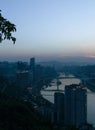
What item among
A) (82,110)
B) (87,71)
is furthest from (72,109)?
(87,71)

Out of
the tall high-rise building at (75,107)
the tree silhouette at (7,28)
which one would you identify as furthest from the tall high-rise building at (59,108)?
the tree silhouette at (7,28)

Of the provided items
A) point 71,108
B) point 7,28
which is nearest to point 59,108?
point 71,108

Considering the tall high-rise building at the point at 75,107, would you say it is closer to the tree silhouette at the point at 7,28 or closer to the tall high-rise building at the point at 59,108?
the tall high-rise building at the point at 59,108

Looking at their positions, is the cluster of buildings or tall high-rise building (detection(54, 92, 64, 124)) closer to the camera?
the cluster of buildings

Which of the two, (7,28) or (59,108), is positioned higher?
(7,28)

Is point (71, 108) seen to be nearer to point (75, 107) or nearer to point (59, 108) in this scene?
point (75, 107)

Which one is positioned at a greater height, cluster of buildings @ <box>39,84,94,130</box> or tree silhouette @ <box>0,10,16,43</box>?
tree silhouette @ <box>0,10,16,43</box>

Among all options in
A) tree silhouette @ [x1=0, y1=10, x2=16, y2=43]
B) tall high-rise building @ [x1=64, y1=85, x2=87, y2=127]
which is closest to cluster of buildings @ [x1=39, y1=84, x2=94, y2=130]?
tall high-rise building @ [x1=64, y1=85, x2=87, y2=127]

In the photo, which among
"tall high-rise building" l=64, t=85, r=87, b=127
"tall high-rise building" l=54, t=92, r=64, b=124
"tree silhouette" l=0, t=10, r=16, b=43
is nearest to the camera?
"tree silhouette" l=0, t=10, r=16, b=43

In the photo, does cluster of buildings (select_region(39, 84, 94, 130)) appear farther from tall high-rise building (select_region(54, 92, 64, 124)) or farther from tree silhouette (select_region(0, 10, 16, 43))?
tree silhouette (select_region(0, 10, 16, 43))
